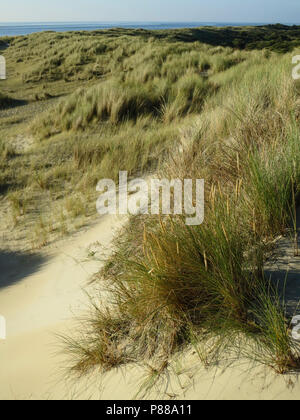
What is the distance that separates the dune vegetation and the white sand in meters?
0.10

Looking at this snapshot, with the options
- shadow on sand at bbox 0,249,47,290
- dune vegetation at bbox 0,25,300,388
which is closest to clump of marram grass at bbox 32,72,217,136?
dune vegetation at bbox 0,25,300,388

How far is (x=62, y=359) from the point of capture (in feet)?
7.91

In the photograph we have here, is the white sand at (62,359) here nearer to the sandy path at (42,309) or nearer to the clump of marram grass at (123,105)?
the sandy path at (42,309)

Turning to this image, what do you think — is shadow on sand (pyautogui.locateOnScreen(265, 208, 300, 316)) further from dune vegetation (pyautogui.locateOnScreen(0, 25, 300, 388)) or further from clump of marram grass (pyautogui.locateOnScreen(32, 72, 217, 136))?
clump of marram grass (pyautogui.locateOnScreen(32, 72, 217, 136))

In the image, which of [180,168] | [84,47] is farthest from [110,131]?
[84,47]

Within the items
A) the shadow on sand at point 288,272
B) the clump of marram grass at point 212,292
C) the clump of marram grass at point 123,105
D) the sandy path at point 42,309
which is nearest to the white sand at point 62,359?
the sandy path at point 42,309

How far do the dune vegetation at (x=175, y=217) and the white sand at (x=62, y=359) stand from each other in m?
0.10

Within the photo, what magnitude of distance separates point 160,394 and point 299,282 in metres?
0.98

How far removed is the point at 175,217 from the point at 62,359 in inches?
49.3

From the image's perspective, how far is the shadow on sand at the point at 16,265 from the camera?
12.9 ft

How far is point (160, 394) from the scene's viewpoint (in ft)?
5.87

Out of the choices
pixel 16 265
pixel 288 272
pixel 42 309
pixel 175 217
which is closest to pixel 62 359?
pixel 42 309

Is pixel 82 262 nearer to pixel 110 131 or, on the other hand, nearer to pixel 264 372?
pixel 264 372

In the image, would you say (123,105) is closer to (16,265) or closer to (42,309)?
(16,265)
